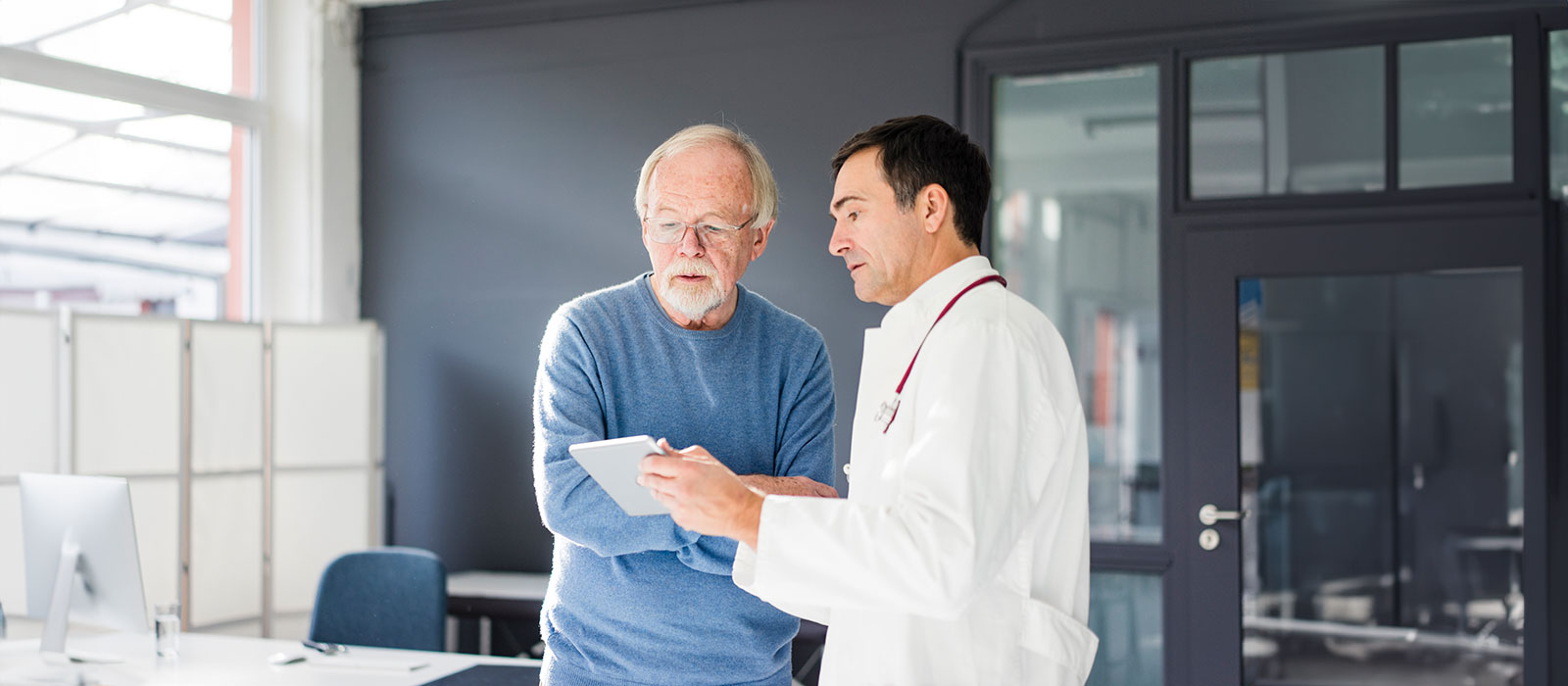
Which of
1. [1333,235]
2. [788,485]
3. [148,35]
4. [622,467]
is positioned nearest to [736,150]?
[788,485]

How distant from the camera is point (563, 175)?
537 centimetres

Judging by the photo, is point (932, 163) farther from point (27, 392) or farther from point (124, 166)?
point (124, 166)

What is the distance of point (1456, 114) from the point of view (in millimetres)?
4262

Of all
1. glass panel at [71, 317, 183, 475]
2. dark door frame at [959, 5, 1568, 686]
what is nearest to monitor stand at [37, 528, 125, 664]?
glass panel at [71, 317, 183, 475]

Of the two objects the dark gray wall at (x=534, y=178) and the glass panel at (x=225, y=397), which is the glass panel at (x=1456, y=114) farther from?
the glass panel at (x=225, y=397)

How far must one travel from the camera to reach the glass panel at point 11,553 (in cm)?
409

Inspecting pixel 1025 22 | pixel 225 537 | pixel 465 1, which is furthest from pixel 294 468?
pixel 1025 22

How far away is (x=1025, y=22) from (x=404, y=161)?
2741mm

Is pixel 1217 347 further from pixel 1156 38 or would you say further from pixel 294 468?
pixel 294 468

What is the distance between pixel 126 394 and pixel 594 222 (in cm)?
183

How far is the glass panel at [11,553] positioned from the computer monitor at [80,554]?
979 millimetres

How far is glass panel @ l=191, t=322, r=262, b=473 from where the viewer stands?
4.78m

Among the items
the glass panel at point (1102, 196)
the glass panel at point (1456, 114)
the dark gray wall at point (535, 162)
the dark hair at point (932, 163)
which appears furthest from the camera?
the dark gray wall at point (535, 162)

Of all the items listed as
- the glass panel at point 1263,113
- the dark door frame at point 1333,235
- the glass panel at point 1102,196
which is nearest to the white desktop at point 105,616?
the dark door frame at point 1333,235
